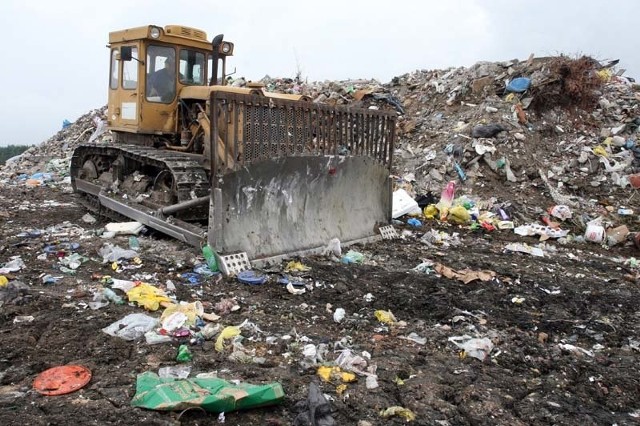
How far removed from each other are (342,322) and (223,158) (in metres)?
2.27

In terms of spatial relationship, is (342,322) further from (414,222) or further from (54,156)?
(54,156)

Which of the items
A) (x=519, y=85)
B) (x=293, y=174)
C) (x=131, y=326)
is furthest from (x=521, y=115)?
(x=131, y=326)

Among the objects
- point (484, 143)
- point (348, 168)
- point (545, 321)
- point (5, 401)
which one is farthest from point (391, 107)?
point (5, 401)

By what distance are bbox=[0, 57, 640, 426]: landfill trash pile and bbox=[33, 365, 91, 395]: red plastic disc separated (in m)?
0.01

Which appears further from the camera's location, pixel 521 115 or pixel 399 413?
pixel 521 115

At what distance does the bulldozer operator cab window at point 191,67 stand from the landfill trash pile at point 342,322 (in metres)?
2.42

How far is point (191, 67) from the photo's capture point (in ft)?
25.8

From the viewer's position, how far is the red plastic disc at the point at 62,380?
291cm

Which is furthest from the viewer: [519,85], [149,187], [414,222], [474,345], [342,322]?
[519,85]

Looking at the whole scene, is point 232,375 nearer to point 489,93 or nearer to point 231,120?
point 231,120

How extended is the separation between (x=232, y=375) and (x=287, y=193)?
307cm

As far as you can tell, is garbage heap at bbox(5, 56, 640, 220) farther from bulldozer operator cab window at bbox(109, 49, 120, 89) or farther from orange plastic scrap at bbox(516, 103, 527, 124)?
bulldozer operator cab window at bbox(109, 49, 120, 89)

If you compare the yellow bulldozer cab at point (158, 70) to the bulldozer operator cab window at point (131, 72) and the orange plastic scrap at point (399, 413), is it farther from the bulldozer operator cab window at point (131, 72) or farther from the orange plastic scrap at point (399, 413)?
the orange plastic scrap at point (399, 413)

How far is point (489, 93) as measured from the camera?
1279cm
